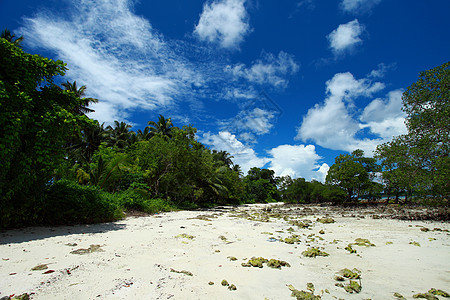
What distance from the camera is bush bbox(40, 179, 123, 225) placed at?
6.82 m

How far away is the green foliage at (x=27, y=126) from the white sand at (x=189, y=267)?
135 centimetres

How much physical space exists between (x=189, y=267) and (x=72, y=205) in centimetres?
576

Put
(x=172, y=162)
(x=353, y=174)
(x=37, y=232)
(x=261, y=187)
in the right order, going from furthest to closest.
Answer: (x=261, y=187)
(x=353, y=174)
(x=172, y=162)
(x=37, y=232)

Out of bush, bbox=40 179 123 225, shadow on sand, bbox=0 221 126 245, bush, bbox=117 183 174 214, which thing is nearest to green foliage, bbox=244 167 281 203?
bush, bbox=117 183 174 214

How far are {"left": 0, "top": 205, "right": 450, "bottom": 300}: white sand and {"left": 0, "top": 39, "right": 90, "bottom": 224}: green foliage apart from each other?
4.43 ft

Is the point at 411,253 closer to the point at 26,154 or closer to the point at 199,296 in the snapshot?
the point at 199,296

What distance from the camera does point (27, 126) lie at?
20.5ft

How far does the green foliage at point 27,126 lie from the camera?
560 centimetres

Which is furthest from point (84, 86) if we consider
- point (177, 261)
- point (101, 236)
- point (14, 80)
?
point (177, 261)

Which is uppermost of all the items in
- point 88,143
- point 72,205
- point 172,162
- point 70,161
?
point 88,143

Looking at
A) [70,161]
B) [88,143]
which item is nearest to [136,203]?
[70,161]

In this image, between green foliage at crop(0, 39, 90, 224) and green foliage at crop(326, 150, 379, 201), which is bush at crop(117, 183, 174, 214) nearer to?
green foliage at crop(0, 39, 90, 224)

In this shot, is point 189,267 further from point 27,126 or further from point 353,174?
point 353,174

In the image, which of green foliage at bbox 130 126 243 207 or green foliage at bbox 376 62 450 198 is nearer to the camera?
green foliage at bbox 376 62 450 198
